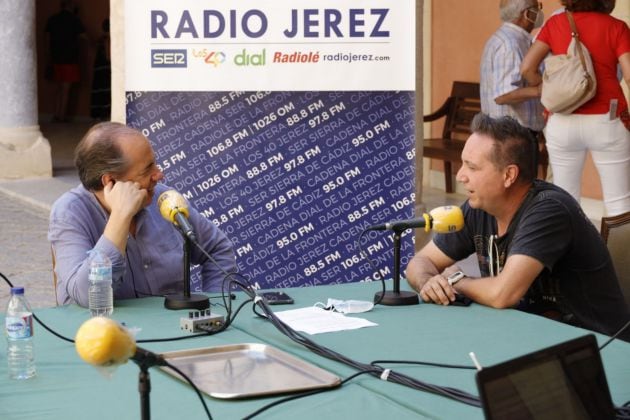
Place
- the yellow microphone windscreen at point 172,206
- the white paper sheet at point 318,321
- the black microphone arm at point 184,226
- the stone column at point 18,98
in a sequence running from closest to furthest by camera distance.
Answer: the white paper sheet at point 318,321 < the black microphone arm at point 184,226 < the yellow microphone windscreen at point 172,206 < the stone column at point 18,98

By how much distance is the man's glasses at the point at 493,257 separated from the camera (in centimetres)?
385

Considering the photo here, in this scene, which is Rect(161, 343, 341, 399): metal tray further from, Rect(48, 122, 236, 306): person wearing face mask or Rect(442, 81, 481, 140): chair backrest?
Rect(442, 81, 481, 140): chair backrest

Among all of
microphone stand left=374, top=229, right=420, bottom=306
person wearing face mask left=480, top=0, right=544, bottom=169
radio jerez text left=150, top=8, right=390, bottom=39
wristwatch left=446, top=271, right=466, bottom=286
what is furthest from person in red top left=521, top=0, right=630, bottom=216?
microphone stand left=374, top=229, right=420, bottom=306

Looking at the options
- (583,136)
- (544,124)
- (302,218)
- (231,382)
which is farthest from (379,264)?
(231,382)

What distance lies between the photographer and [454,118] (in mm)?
10359

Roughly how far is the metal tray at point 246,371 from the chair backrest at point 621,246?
5.01 ft

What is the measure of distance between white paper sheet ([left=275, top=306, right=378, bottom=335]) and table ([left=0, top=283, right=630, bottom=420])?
0.17ft

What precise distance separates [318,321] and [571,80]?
9.80 feet

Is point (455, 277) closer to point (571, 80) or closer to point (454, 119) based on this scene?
Result: point (571, 80)

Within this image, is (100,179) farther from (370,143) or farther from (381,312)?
(370,143)

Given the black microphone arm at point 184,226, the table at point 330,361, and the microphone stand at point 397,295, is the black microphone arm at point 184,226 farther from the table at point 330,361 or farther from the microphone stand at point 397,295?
the microphone stand at point 397,295

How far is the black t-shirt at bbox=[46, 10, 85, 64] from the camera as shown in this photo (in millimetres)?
19219

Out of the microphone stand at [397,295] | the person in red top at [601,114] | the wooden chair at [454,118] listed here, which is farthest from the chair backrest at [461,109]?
the microphone stand at [397,295]

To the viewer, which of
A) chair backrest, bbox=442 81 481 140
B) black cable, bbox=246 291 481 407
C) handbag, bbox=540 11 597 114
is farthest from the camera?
chair backrest, bbox=442 81 481 140
